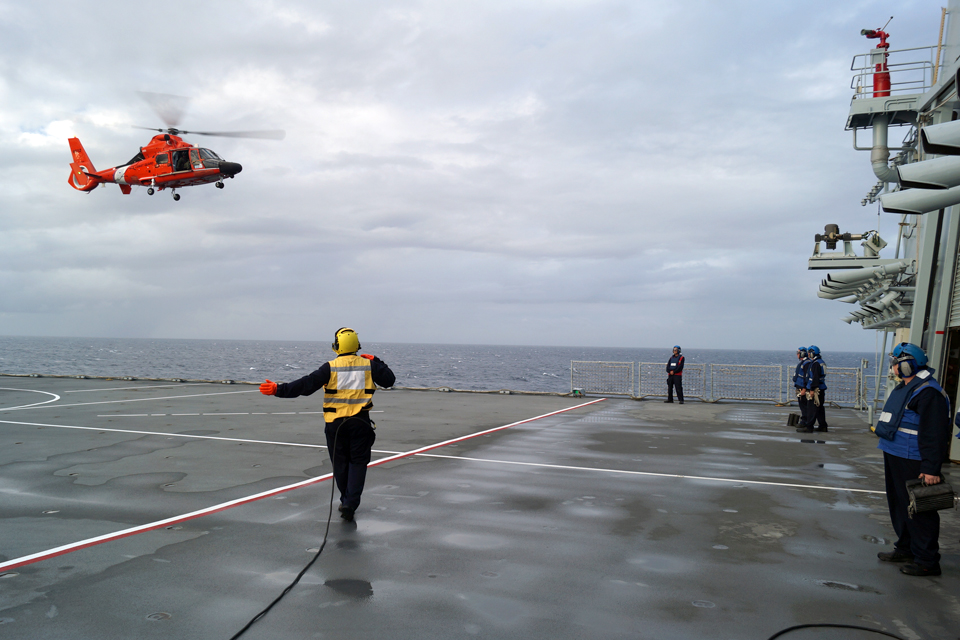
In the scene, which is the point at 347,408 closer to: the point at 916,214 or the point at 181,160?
the point at 916,214

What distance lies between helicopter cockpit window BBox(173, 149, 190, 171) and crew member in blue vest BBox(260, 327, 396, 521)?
17.8 meters

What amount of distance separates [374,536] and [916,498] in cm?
507

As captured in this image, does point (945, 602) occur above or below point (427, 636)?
above

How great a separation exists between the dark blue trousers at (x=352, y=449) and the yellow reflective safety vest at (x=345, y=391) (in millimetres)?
79

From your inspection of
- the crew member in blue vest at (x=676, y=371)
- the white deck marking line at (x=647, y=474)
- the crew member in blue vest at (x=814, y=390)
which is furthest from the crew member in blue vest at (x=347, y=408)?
the crew member in blue vest at (x=676, y=371)

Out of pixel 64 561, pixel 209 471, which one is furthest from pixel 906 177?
pixel 209 471

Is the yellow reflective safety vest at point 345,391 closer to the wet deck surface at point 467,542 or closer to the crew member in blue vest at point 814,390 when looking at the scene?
the wet deck surface at point 467,542

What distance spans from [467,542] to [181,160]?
66.4ft

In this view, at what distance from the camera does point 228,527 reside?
245 inches

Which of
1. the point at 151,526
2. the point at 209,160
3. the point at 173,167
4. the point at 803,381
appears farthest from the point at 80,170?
the point at 803,381

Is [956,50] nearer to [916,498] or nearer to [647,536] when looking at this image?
[916,498]

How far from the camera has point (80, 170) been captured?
25.1 meters

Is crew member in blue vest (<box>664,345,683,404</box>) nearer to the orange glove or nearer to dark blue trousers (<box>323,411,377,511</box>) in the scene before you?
dark blue trousers (<box>323,411,377,511</box>)

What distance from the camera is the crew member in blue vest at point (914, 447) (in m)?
5.15
